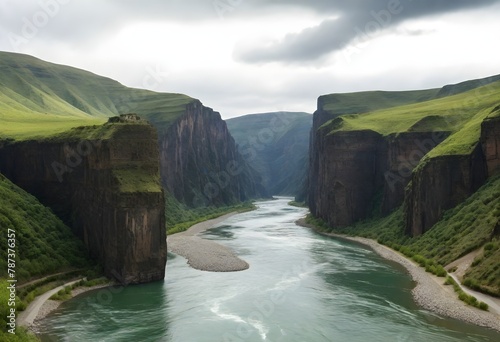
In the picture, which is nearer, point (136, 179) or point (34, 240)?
point (34, 240)

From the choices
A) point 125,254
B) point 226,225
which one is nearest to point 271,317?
point 125,254

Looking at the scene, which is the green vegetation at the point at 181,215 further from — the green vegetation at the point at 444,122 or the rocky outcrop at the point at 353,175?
the green vegetation at the point at 444,122

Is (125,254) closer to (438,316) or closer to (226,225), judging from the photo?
(438,316)

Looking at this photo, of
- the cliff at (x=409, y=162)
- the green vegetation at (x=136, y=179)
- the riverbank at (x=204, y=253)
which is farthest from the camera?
the cliff at (x=409, y=162)

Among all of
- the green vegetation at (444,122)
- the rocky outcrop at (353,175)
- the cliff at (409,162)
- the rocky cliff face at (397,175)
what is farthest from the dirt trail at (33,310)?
the rocky outcrop at (353,175)

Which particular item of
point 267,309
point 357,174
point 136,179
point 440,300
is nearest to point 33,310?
point 136,179

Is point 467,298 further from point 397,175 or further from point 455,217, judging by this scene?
point 397,175
